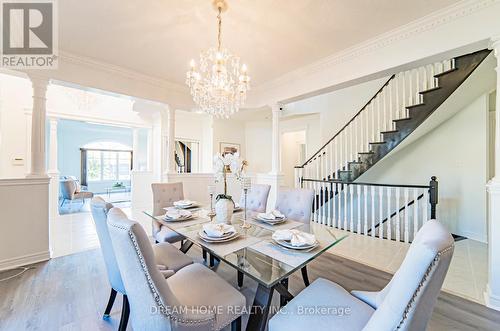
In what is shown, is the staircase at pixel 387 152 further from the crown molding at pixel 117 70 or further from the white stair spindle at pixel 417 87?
the crown molding at pixel 117 70

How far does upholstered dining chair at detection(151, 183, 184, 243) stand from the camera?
7.77 feet

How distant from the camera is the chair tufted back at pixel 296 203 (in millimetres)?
2299

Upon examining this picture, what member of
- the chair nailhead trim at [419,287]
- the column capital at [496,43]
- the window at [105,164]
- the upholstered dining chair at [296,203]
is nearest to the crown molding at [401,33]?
the column capital at [496,43]

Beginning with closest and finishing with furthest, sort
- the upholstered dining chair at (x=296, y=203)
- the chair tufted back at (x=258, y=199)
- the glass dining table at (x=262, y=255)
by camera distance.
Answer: the glass dining table at (x=262, y=255) < the upholstered dining chair at (x=296, y=203) < the chair tufted back at (x=258, y=199)

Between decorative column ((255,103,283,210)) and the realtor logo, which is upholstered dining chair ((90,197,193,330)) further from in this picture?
decorative column ((255,103,283,210))

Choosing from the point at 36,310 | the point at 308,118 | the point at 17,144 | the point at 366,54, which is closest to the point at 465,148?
the point at 366,54

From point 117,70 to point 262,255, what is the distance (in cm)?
343

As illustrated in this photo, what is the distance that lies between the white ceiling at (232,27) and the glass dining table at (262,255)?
1.98 m

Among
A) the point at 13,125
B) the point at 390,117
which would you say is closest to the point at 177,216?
the point at 390,117

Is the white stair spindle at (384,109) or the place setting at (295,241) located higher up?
the white stair spindle at (384,109)

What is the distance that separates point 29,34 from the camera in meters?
2.36

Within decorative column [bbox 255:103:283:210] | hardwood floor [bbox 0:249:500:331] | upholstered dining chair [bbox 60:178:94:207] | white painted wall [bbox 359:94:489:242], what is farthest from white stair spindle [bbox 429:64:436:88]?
upholstered dining chair [bbox 60:178:94:207]

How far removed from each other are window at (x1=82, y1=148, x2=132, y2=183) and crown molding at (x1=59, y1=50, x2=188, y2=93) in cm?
731

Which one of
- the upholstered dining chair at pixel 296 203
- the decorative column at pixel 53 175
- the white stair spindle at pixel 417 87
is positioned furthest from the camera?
the decorative column at pixel 53 175
